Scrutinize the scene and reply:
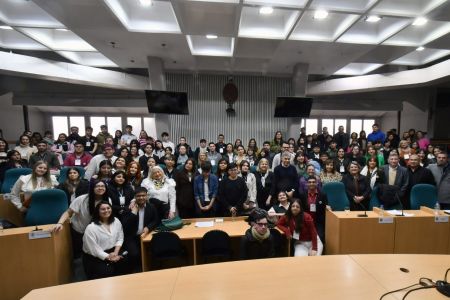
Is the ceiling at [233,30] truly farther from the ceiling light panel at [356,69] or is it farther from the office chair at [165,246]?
the office chair at [165,246]

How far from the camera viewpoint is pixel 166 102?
687 centimetres

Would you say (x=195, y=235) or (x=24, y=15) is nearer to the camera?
(x=195, y=235)

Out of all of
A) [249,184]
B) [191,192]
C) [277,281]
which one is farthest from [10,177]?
[277,281]

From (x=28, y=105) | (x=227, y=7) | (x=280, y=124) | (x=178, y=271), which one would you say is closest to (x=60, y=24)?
(x=227, y=7)

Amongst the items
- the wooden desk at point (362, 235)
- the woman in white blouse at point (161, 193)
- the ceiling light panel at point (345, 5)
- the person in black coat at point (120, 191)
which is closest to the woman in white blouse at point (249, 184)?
the woman in white blouse at point (161, 193)

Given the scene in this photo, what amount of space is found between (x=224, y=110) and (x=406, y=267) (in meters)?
6.88

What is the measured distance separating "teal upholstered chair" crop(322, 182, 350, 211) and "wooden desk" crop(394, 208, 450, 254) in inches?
32.4

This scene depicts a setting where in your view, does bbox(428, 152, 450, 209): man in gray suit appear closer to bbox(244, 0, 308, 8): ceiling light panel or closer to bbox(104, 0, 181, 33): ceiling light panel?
bbox(244, 0, 308, 8): ceiling light panel

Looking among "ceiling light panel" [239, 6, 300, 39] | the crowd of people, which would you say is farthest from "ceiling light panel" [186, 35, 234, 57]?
the crowd of people

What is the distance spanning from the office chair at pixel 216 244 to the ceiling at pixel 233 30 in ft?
11.1

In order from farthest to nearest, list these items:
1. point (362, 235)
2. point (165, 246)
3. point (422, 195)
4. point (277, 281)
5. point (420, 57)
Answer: point (420, 57) < point (422, 195) < point (362, 235) < point (165, 246) < point (277, 281)

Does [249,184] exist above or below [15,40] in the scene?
below

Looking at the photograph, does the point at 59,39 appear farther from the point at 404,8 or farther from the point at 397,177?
the point at 397,177

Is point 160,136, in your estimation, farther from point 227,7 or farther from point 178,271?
point 178,271
